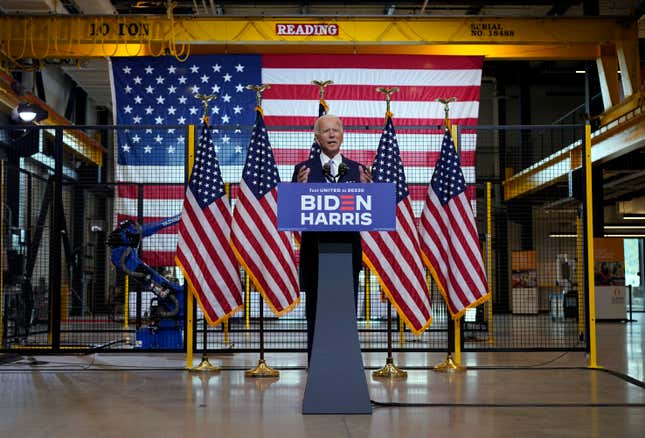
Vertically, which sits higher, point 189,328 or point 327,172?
point 327,172

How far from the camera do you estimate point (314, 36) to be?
509 inches

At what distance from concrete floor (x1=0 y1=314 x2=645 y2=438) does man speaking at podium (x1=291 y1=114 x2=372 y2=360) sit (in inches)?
32.7

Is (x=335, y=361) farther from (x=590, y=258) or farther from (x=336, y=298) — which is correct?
(x=590, y=258)

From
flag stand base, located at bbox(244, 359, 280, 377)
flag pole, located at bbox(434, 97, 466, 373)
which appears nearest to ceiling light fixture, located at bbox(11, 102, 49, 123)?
flag stand base, located at bbox(244, 359, 280, 377)

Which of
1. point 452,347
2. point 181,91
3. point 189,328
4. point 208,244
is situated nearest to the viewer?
point 208,244

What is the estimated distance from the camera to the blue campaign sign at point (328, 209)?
477cm

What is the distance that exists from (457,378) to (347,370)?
7.47 feet

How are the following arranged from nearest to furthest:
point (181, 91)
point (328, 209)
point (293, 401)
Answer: point (328, 209) < point (293, 401) < point (181, 91)

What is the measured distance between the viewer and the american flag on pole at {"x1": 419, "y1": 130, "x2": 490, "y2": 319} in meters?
7.35

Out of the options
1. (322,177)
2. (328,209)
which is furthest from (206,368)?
(328,209)

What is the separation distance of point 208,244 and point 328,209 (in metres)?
2.88

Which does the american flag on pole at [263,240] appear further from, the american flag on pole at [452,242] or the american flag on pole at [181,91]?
the american flag on pole at [181,91]

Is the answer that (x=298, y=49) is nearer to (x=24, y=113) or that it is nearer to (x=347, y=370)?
(x=24, y=113)

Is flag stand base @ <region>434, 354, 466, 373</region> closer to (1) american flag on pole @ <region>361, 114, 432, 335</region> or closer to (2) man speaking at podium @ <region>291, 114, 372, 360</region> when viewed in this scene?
(1) american flag on pole @ <region>361, 114, 432, 335</region>
